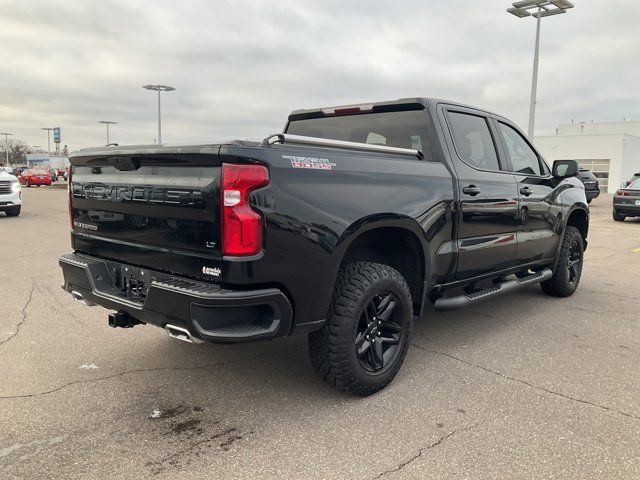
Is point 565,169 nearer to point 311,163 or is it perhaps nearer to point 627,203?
point 311,163

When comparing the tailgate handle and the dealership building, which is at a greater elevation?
the dealership building

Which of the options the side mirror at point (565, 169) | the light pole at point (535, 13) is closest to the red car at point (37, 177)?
the light pole at point (535, 13)

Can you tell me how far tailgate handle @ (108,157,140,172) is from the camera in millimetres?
3109

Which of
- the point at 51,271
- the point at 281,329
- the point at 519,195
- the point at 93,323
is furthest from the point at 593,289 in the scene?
the point at 51,271

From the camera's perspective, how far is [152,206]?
9.84 feet

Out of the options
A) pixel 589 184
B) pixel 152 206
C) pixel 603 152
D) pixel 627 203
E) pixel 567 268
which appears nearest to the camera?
pixel 152 206

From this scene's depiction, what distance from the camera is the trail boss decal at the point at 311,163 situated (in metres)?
2.81

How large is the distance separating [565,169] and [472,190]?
179 centimetres

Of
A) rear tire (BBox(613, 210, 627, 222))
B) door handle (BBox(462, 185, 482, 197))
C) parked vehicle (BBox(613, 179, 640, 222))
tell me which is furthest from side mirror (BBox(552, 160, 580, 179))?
rear tire (BBox(613, 210, 627, 222))

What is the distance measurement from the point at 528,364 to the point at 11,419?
347 centimetres

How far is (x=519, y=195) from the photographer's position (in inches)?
188

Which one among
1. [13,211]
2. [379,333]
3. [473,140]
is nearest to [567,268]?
[473,140]

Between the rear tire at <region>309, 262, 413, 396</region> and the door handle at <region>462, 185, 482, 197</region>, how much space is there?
39.9 inches

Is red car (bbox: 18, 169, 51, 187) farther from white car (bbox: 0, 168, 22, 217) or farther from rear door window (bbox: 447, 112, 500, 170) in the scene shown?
rear door window (bbox: 447, 112, 500, 170)
